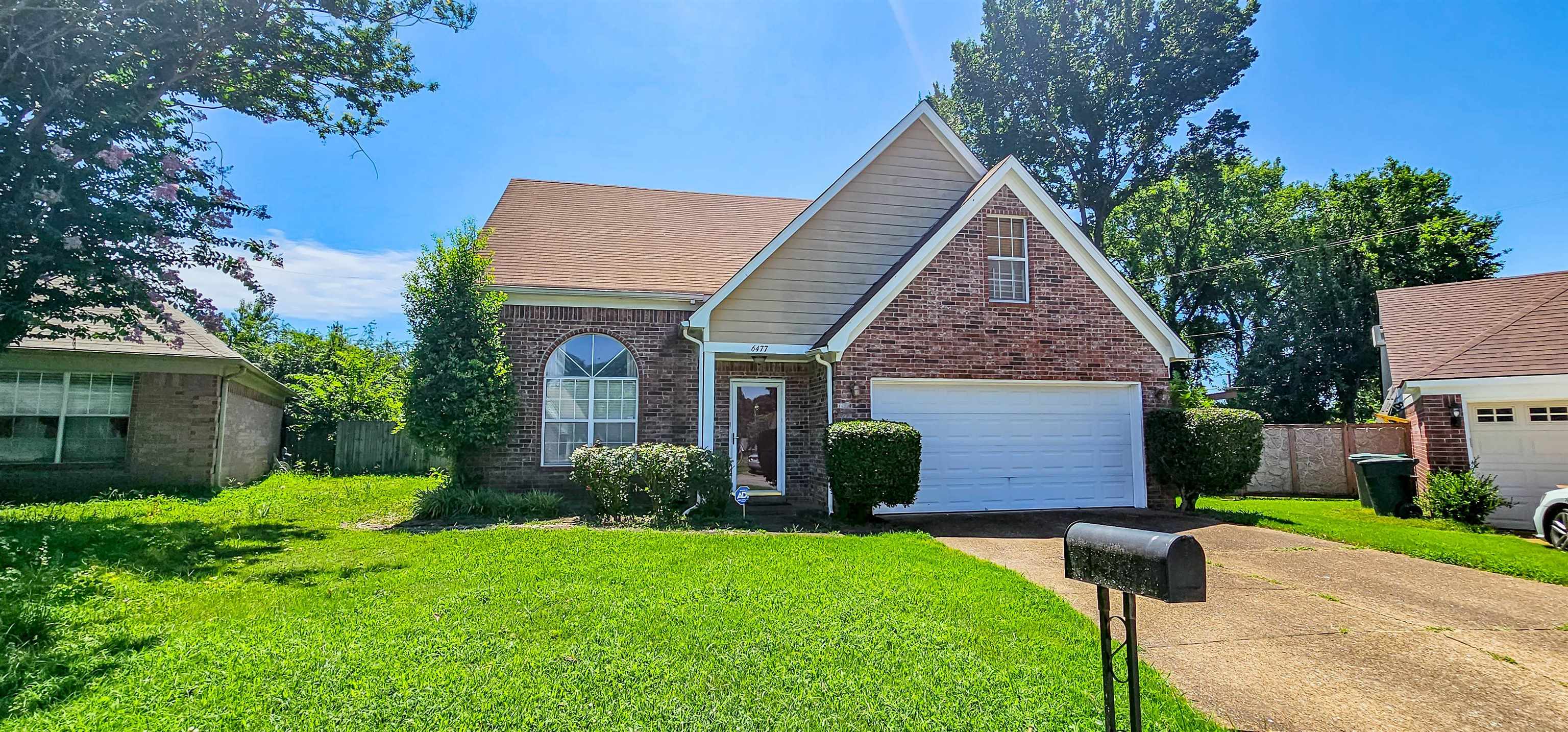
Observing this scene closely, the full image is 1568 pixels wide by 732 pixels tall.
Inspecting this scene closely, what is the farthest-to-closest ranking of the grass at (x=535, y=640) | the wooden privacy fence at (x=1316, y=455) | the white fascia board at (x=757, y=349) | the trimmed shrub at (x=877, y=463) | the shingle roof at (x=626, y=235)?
1. the wooden privacy fence at (x=1316, y=455)
2. the shingle roof at (x=626, y=235)
3. the white fascia board at (x=757, y=349)
4. the trimmed shrub at (x=877, y=463)
5. the grass at (x=535, y=640)

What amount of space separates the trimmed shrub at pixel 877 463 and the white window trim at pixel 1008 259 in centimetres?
300

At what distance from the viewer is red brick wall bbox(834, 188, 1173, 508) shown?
1080 cm

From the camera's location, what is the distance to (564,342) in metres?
12.2

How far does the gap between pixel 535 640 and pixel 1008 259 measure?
9536mm

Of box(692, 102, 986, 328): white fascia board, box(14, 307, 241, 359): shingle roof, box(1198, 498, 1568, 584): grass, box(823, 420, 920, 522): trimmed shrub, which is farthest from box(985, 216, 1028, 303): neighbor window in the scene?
box(14, 307, 241, 359): shingle roof

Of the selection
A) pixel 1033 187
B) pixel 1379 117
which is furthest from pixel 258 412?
pixel 1379 117

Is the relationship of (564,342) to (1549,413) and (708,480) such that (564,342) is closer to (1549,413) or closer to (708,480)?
(708,480)

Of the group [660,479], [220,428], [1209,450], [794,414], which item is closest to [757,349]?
[794,414]

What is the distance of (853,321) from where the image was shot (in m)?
10.6

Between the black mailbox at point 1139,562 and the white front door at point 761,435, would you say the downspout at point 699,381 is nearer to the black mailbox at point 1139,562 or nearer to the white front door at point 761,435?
the white front door at point 761,435

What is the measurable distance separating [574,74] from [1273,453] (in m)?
18.1

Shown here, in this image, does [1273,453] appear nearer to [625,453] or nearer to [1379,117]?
[1379,117]

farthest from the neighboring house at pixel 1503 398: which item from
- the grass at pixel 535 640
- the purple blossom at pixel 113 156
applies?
the purple blossom at pixel 113 156

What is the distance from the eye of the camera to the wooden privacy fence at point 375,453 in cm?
1842
